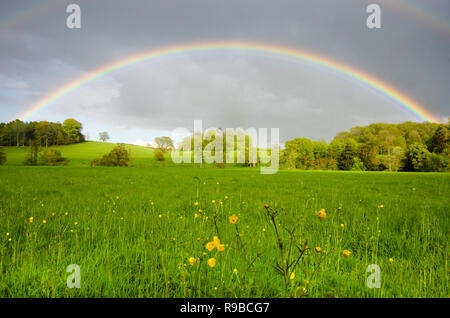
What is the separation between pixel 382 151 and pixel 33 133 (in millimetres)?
123586

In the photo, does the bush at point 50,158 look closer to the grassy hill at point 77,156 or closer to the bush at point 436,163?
the grassy hill at point 77,156

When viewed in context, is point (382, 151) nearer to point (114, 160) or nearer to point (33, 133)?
point (114, 160)

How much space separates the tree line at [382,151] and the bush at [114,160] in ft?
165

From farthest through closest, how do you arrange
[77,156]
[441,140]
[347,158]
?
[347,158] < [77,156] < [441,140]

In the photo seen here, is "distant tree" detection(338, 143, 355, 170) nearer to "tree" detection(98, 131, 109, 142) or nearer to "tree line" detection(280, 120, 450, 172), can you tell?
"tree line" detection(280, 120, 450, 172)

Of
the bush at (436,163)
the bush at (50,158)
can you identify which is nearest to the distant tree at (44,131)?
the bush at (50,158)

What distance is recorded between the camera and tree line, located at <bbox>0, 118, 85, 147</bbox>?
228 feet

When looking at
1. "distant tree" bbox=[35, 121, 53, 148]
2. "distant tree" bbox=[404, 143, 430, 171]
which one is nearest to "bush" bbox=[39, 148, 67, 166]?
"distant tree" bbox=[35, 121, 53, 148]

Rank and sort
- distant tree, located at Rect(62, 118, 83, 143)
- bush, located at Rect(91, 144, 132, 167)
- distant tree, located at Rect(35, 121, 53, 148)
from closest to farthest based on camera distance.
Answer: bush, located at Rect(91, 144, 132, 167)
distant tree, located at Rect(35, 121, 53, 148)
distant tree, located at Rect(62, 118, 83, 143)

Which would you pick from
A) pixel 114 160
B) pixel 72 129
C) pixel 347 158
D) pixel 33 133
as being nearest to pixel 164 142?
pixel 114 160

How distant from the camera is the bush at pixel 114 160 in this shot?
48.7m

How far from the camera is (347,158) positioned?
2594 inches

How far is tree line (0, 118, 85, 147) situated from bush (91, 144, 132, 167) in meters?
34.3
